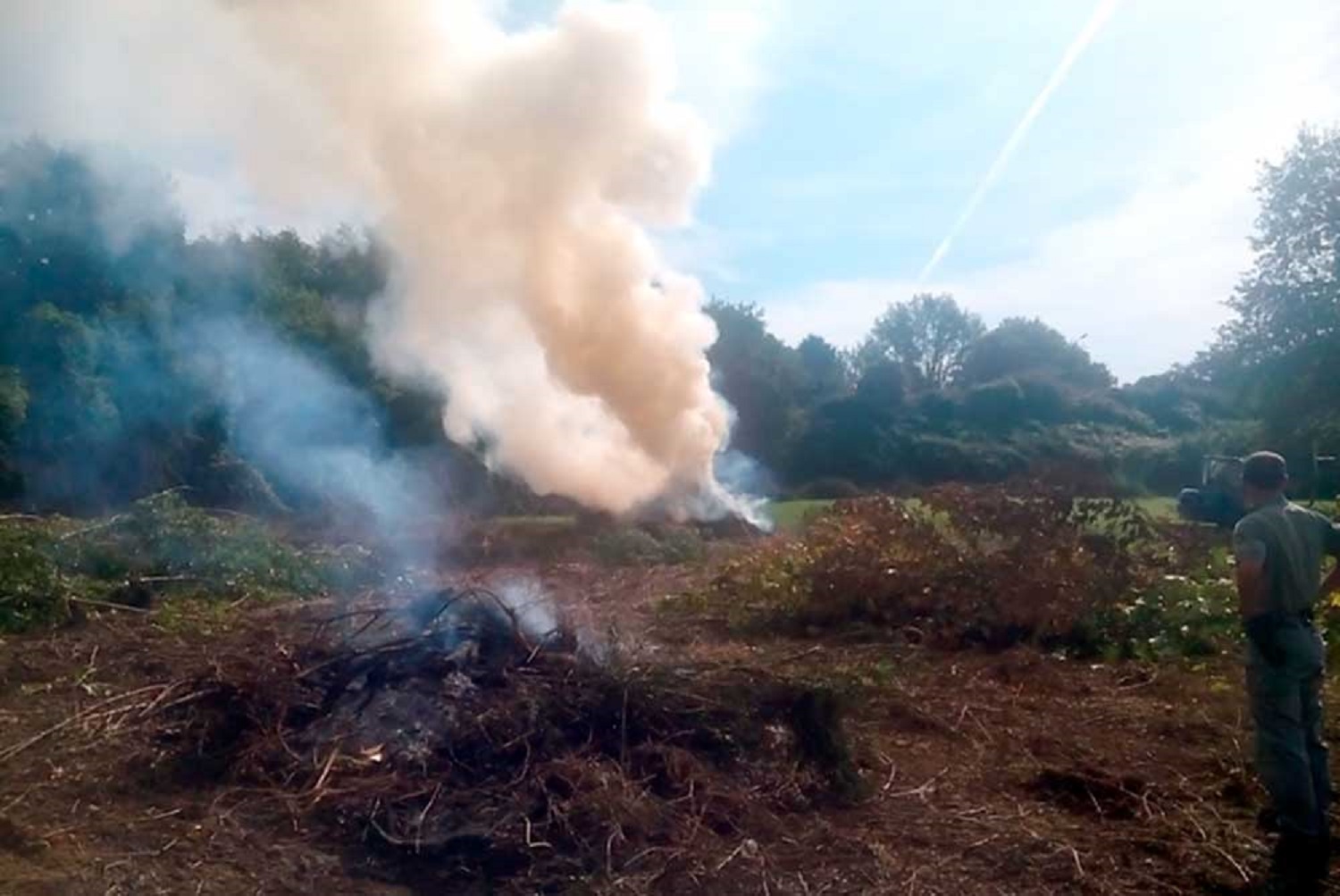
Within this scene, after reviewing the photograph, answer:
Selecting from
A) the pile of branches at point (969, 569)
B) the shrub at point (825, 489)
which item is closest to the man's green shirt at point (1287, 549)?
the pile of branches at point (969, 569)

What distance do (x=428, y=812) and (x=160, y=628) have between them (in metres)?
5.99

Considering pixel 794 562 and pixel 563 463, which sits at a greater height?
pixel 563 463

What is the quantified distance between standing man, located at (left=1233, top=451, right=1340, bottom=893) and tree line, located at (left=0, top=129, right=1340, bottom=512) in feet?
20.0

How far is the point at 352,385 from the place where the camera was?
26.3m

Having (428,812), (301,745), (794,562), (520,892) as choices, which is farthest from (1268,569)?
(794,562)

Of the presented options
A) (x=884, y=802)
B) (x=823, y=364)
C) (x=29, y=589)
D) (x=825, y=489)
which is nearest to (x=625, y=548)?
(x=29, y=589)

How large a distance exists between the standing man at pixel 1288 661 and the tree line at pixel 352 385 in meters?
6.11

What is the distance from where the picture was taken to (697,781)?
5918 mm

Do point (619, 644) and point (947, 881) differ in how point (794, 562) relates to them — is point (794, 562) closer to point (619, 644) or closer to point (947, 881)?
point (619, 644)

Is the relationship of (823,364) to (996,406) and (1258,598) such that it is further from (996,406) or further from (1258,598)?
(1258,598)

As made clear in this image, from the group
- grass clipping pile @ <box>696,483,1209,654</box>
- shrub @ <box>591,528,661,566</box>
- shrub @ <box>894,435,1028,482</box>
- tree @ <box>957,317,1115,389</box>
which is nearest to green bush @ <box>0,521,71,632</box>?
grass clipping pile @ <box>696,483,1209,654</box>

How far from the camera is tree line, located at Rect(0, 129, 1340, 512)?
70.4ft

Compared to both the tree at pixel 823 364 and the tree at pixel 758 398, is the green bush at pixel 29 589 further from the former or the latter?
the tree at pixel 823 364

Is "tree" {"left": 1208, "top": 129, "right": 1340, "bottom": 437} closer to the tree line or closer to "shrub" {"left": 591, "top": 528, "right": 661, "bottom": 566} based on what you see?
the tree line
